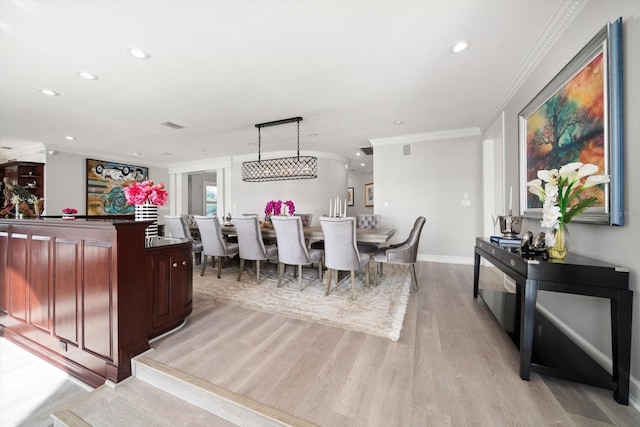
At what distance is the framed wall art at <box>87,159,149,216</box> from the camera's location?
6145 millimetres

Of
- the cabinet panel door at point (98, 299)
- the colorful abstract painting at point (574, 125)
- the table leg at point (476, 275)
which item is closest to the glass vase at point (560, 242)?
the colorful abstract painting at point (574, 125)

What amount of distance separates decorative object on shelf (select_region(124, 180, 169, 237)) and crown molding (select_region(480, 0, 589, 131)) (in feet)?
10.7

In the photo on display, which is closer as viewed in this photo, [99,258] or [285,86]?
[99,258]

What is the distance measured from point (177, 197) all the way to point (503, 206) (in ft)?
28.3

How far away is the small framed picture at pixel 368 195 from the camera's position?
8805 millimetres

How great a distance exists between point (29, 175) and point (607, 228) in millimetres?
9341

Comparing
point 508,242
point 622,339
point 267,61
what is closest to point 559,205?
point 508,242

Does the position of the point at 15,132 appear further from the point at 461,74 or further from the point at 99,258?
the point at 461,74

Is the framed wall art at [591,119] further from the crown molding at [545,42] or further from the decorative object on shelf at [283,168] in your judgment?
the decorative object on shelf at [283,168]

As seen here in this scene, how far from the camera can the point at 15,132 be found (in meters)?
4.54

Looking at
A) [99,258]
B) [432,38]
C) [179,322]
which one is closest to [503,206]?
[432,38]

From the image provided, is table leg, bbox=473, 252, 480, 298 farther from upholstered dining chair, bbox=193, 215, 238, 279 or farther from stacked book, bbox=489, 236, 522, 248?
upholstered dining chair, bbox=193, 215, 238, 279

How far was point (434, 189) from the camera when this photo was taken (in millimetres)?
4676

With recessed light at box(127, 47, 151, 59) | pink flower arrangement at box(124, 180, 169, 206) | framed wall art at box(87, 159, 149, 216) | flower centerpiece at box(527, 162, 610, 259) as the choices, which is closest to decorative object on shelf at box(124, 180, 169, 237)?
pink flower arrangement at box(124, 180, 169, 206)
